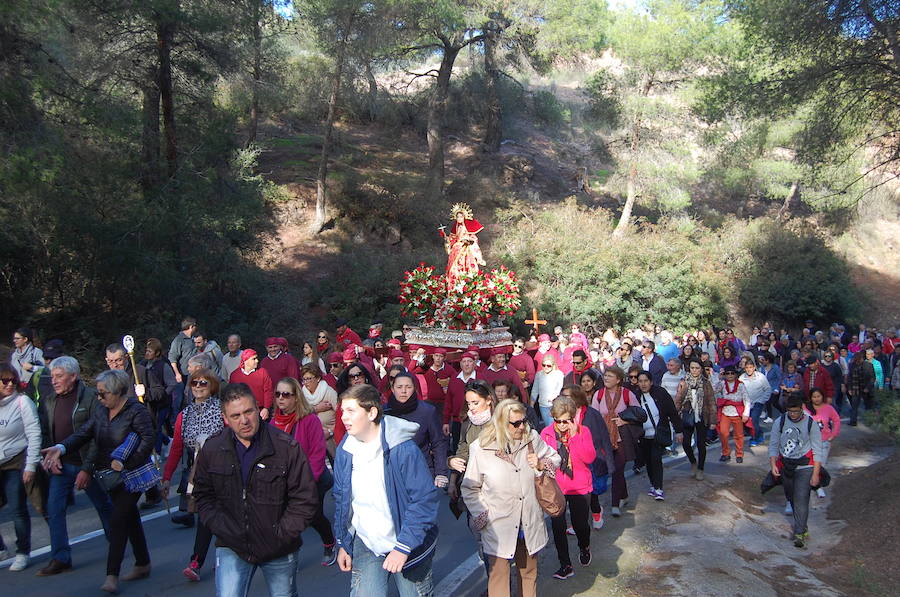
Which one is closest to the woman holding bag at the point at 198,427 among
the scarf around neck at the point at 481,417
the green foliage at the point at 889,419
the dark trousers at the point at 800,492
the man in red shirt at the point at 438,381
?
the scarf around neck at the point at 481,417

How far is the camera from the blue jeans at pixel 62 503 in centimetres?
627

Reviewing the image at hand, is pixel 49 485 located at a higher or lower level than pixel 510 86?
lower

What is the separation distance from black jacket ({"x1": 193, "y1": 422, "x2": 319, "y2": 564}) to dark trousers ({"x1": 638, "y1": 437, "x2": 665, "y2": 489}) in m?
5.84

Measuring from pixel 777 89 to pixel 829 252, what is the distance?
18.3 m

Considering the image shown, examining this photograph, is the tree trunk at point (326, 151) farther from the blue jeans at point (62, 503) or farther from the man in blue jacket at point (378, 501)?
the man in blue jacket at point (378, 501)

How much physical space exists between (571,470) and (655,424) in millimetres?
2881

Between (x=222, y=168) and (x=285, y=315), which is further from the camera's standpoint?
(x=285, y=315)

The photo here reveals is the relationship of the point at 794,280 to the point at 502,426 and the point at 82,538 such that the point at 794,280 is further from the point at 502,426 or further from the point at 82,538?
the point at 82,538

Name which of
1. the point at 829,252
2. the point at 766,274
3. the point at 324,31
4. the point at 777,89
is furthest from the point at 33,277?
the point at 829,252

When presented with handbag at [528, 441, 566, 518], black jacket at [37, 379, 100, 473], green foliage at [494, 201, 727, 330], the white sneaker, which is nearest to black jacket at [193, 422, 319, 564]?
handbag at [528, 441, 566, 518]

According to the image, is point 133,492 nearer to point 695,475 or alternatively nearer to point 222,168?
point 695,475

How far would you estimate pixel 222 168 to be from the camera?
18609mm

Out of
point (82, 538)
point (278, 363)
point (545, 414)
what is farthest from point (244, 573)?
point (545, 414)

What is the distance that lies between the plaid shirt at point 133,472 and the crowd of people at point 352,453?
0.01 m
